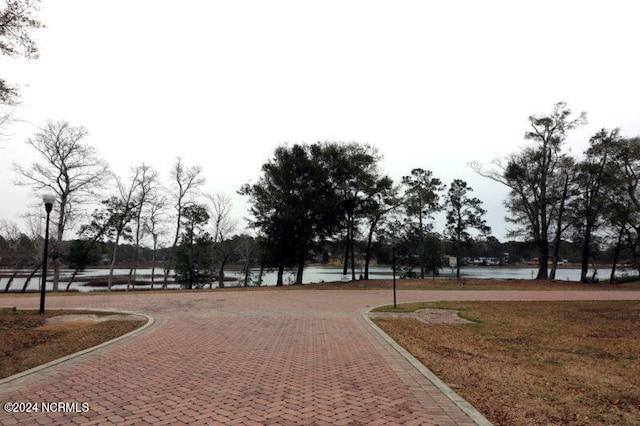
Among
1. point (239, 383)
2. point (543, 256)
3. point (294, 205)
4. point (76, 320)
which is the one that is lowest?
point (76, 320)

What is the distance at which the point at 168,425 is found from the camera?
3.70 metres

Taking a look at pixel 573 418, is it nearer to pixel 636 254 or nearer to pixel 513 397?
pixel 513 397

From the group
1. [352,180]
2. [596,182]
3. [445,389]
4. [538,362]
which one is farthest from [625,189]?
[445,389]

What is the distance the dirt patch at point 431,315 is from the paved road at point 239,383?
3401 millimetres

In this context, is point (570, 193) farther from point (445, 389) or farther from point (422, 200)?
point (445, 389)

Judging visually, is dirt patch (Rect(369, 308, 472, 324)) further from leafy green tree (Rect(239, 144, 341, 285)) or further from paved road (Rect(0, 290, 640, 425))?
leafy green tree (Rect(239, 144, 341, 285))

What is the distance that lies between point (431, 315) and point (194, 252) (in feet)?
112

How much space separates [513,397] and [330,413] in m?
2.50

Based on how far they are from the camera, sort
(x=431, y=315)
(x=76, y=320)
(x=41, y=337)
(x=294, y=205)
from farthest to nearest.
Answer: (x=294, y=205) → (x=431, y=315) → (x=76, y=320) → (x=41, y=337)

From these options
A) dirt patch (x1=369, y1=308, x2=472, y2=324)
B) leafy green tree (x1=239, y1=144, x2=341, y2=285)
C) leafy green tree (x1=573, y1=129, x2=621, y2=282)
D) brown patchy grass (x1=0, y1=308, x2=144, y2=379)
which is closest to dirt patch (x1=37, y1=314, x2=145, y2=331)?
brown patchy grass (x1=0, y1=308, x2=144, y2=379)

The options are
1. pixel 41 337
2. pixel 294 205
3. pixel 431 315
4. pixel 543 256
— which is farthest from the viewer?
pixel 543 256

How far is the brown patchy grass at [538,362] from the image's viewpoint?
4.44m

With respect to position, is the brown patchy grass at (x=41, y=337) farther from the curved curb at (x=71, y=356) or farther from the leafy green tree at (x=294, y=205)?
the leafy green tree at (x=294, y=205)

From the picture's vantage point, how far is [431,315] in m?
13.0
